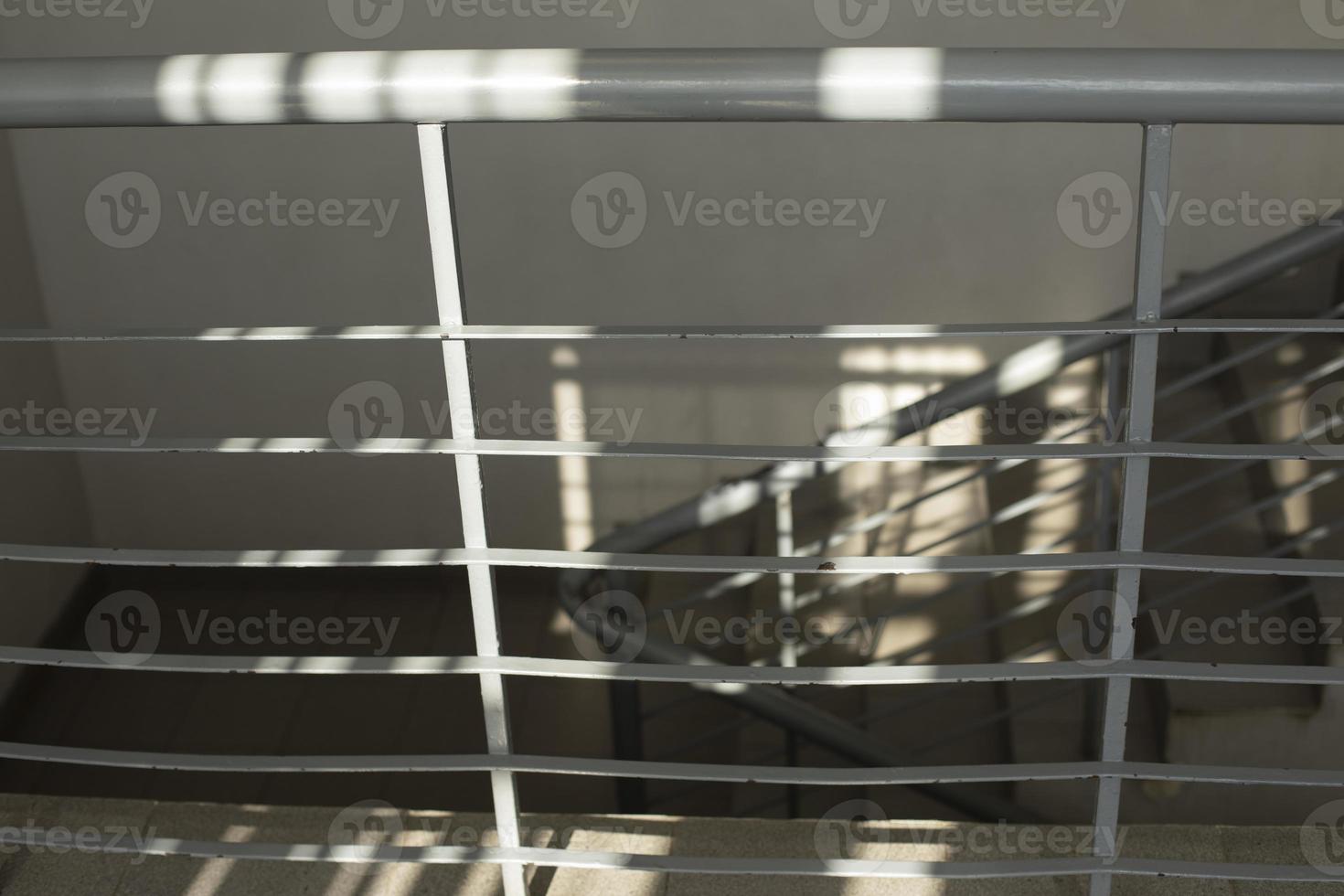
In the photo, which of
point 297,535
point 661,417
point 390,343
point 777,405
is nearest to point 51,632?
point 297,535

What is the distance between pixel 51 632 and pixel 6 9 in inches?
68.3

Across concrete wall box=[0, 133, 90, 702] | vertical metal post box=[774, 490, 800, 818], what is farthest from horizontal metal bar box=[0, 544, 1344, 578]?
concrete wall box=[0, 133, 90, 702]

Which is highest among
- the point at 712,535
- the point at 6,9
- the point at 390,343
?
the point at 6,9

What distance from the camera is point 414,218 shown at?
12.3 feet

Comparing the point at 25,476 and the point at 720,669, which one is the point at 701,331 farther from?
the point at 25,476

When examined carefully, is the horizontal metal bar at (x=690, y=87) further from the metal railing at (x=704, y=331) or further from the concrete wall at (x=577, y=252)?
the concrete wall at (x=577, y=252)

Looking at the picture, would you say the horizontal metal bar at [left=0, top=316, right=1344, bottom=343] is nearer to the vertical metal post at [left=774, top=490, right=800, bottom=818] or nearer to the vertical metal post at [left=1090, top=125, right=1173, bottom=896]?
the vertical metal post at [left=1090, top=125, right=1173, bottom=896]

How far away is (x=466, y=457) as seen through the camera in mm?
1132

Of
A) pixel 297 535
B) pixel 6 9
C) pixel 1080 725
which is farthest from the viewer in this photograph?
pixel 297 535

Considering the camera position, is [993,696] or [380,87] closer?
[380,87]

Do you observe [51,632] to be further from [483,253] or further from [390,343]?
[483,253]

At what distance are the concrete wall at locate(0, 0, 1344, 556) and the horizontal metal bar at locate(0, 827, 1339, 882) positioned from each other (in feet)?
8.17

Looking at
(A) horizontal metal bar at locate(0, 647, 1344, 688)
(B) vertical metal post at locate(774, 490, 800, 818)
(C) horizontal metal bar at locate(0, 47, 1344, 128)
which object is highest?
(C) horizontal metal bar at locate(0, 47, 1344, 128)

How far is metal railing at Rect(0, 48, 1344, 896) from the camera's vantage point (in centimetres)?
94
